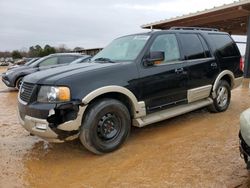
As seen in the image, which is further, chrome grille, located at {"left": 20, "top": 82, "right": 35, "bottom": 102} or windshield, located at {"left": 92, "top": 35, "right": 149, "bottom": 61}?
windshield, located at {"left": 92, "top": 35, "right": 149, "bottom": 61}

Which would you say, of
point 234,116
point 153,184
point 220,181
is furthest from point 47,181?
point 234,116

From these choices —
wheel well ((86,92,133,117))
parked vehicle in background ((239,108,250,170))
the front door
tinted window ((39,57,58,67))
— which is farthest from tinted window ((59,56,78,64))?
parked vehicle in background ((239,108,250,170))

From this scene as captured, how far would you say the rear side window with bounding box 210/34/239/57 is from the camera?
668cm

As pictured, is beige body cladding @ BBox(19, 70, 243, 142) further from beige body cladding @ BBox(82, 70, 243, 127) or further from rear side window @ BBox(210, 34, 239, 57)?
rear side window @ BBox(210, 34, 239, 57)

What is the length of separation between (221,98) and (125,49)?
2759mm

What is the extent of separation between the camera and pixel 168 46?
5.63m

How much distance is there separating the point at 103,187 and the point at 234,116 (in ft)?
13.2

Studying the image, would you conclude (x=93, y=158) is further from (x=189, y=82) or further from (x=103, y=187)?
(x=189, y=82)

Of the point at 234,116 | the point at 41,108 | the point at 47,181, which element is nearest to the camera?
the point at 47,181

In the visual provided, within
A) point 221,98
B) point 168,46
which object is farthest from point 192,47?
point 221,98

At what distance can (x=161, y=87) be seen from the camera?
518cm

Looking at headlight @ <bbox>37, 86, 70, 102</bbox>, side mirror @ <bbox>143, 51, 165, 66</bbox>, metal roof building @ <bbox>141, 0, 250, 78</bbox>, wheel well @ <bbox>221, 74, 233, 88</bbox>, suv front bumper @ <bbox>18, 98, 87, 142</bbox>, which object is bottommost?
suv front bumper @ <bbox>18, 98, 87, 142</bbox>

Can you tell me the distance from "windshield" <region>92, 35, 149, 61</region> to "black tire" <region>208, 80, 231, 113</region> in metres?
2.27

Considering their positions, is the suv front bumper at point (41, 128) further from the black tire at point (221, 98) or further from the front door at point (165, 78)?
the black tire at point (221, 98)
